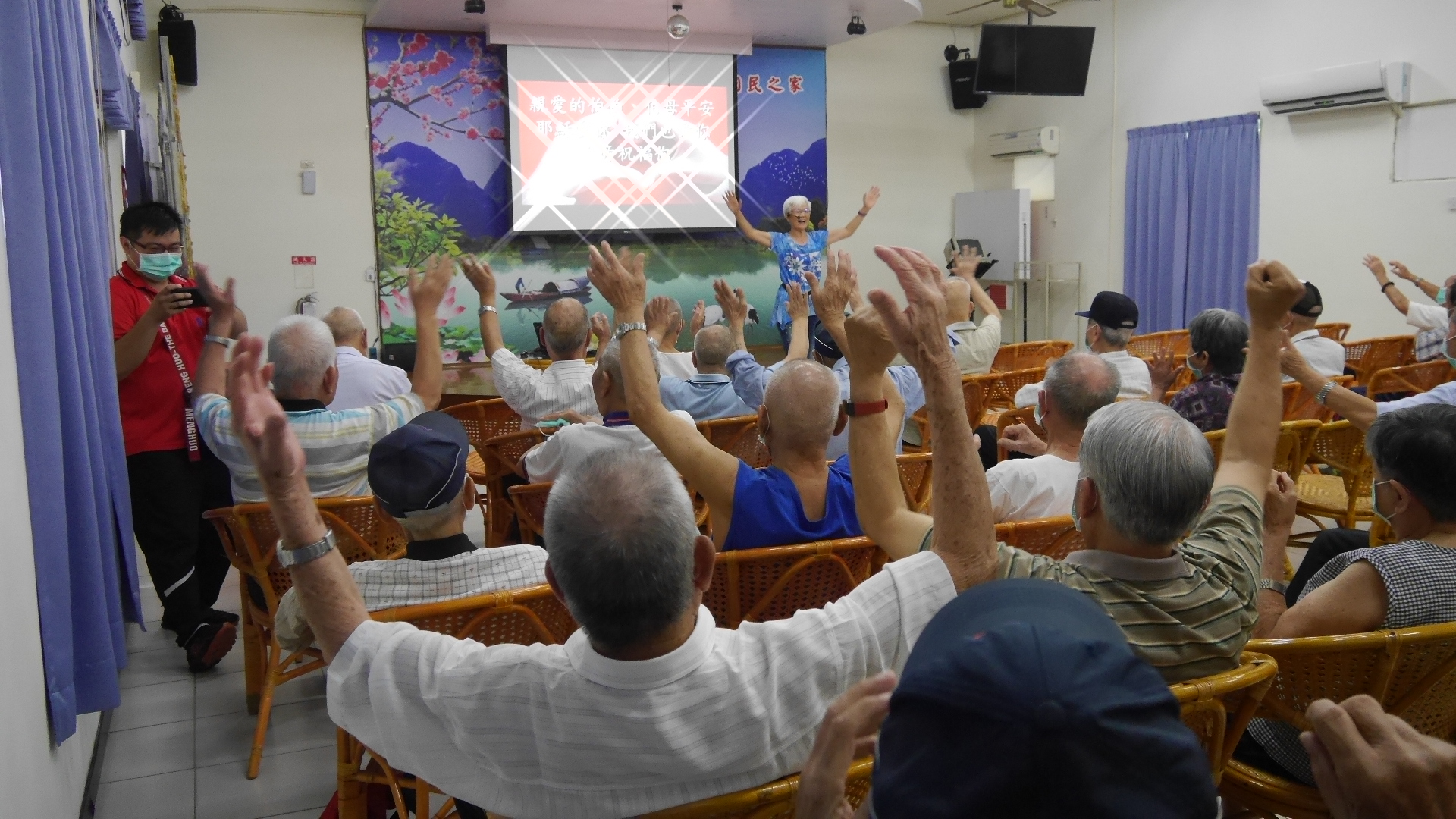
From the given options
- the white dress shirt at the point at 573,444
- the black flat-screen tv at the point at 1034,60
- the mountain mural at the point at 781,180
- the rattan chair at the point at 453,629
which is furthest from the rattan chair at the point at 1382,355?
the rattan chair at the point at 453,629

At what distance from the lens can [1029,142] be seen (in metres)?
10.9

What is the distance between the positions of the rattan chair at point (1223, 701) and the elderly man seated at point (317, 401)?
2.22 metres

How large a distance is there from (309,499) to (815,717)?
0.70m

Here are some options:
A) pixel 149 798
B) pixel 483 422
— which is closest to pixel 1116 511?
pixel 149 798

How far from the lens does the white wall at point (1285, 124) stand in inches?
307

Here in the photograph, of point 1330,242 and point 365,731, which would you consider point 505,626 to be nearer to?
point 365,731

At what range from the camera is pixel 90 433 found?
248 centimetres

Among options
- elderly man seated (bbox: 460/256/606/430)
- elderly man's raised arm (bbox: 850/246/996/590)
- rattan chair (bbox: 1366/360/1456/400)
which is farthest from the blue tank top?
rattan chair (bbox: 1366/360/1456/400)

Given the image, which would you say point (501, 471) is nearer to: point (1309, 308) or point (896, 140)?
point (1309, 308)

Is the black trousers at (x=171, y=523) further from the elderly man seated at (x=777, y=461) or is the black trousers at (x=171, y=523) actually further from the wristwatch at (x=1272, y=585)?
the wristwatch at (x=1272, y=585)

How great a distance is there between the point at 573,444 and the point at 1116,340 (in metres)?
2.93

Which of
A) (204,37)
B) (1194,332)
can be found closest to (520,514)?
(1194,332)

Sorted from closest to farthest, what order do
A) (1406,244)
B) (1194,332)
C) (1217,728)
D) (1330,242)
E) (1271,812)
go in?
(1217,728) < (1271,812) < (1194,332) < (1406,244) < (1330,242)

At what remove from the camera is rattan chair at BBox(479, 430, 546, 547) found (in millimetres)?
3848
